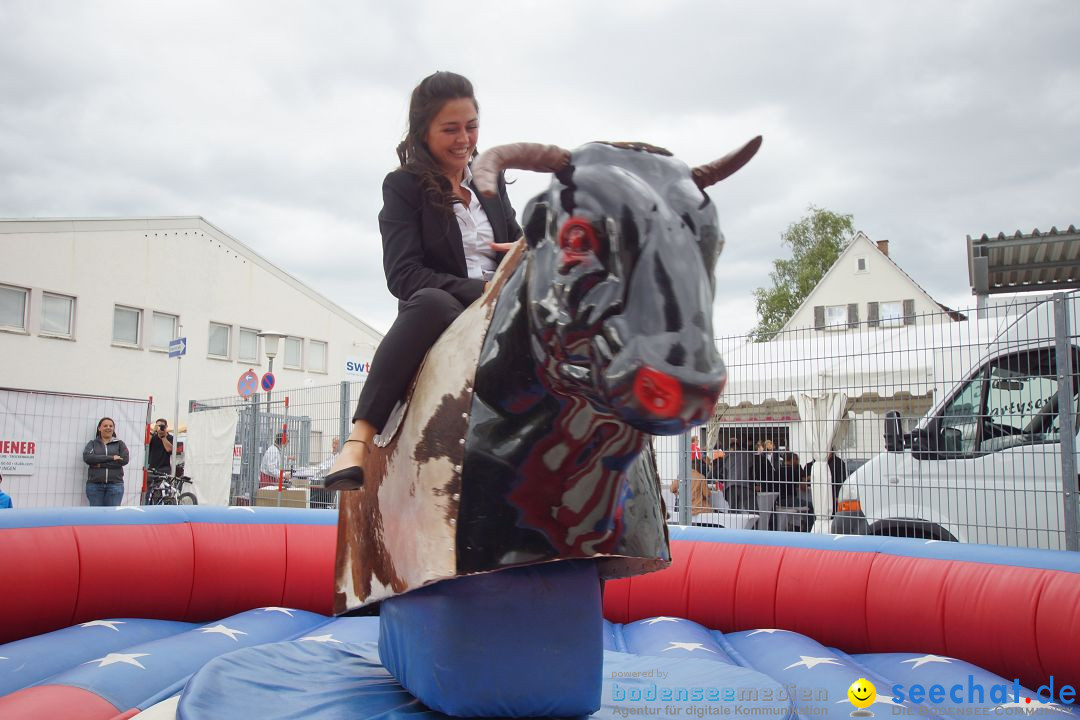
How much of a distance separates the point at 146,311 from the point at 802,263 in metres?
23.3

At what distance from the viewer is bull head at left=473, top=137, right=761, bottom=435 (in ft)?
4.10

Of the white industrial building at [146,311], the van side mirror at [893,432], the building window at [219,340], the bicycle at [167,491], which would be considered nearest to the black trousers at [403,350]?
the van side mirror at [893,432]

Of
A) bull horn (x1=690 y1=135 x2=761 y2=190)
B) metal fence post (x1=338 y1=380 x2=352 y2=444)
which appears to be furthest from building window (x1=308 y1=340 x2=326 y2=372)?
bull horn (x1=690 y1=135 x2=761 y2=190)

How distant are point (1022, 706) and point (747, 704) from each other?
Answer: 1.17 meters

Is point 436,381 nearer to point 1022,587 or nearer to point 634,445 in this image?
point 634,445

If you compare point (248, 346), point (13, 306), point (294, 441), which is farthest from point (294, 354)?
point (294, 441)

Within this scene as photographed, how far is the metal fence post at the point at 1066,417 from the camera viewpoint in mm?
4109

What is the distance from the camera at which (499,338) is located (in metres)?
1.64

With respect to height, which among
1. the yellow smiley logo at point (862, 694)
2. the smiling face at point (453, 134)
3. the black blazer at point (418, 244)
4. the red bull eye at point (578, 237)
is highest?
the smiling face at point (453, 134)

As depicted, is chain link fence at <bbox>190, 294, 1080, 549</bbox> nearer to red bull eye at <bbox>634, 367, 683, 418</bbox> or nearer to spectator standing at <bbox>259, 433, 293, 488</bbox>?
red bull eye at <bbox>634, 367, 683, 418</bbox>

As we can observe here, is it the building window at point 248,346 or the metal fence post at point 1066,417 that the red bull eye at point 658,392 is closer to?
the metal fence post at point 1066,417

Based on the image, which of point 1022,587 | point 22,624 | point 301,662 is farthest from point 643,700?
point 22,624

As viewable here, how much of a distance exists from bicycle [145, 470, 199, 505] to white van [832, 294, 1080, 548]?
32.2 feet

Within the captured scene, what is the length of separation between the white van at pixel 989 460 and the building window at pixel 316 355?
2250cm
